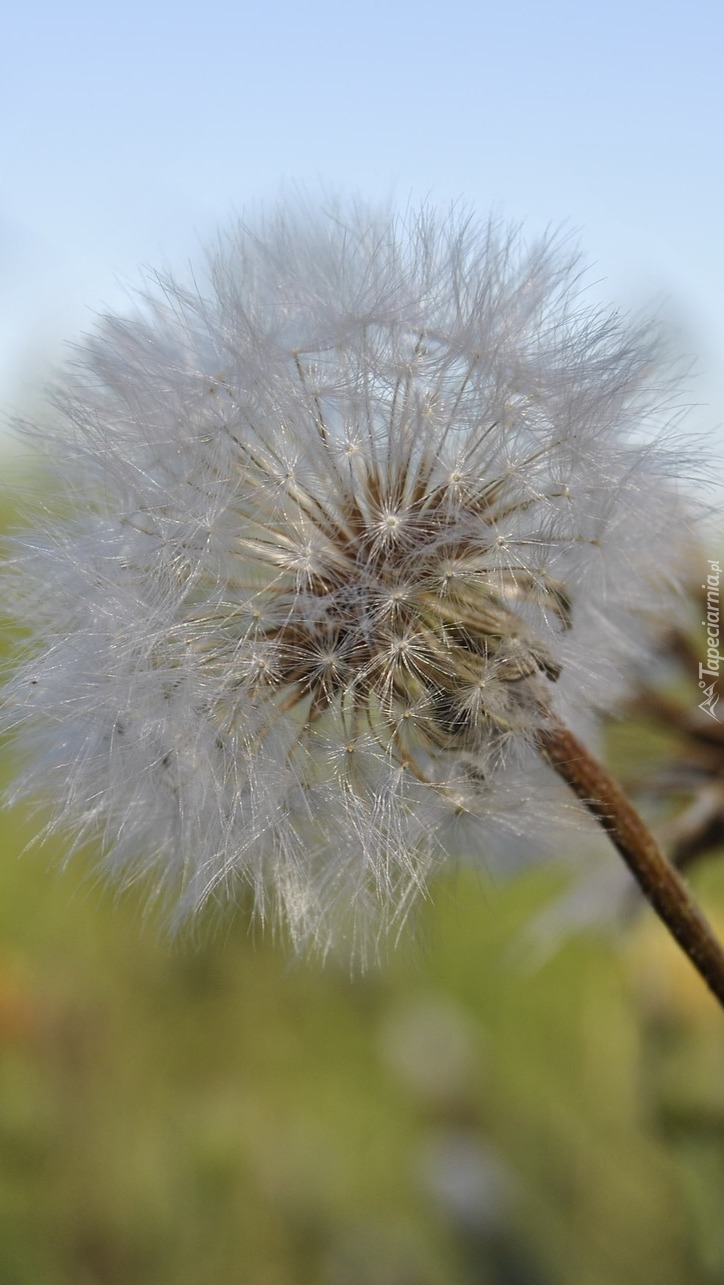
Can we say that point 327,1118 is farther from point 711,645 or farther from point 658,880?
point 658,880

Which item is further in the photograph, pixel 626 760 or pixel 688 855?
pixel 626 760

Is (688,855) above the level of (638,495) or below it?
below

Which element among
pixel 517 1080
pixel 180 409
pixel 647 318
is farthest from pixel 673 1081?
pixel 517 1080

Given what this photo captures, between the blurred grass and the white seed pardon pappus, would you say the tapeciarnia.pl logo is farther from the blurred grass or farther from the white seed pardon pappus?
the blurred grass

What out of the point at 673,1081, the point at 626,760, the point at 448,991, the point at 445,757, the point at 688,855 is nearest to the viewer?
the point at 445,757

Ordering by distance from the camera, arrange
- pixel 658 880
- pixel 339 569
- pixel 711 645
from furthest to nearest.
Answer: pixel 711 645 < pixel 339 569 < pixel 658 880

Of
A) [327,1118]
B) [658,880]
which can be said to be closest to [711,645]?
[658,880]

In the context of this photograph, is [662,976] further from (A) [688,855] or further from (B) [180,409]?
(B) [180,409]

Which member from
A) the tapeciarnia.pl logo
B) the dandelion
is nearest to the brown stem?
the dandelion

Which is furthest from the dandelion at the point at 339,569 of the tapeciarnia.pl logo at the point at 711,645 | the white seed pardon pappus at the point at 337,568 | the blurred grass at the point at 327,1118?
the blurred grass at the point at 327,1118
